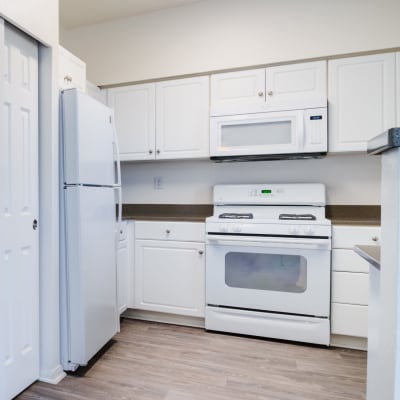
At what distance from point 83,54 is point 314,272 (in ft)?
9.44

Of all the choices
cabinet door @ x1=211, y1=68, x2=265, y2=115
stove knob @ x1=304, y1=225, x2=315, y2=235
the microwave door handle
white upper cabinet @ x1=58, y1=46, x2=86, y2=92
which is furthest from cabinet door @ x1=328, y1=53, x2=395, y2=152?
white upper cabinet @ x1=58, y1=46, x2=86, y2=92

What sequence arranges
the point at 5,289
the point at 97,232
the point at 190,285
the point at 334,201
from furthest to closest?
the point at 334,201, the point at 190,285, the point at 97,232, the point at 5,289

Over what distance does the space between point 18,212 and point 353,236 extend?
207cm

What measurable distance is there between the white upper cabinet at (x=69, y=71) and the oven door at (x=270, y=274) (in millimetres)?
1443

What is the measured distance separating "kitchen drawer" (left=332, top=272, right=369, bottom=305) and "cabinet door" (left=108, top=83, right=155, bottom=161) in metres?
1.80

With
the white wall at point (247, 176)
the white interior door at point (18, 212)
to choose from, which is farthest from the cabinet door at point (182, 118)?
the white interior door at point (18, 212)

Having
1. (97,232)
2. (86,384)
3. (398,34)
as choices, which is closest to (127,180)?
(97,232)

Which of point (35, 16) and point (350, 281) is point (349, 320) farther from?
point (35, 16)

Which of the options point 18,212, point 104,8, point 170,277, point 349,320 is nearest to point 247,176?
point 170,277

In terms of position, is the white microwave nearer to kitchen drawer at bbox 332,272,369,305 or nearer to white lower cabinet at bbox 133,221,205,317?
white lower cabinet at bbox 133,221,205,317

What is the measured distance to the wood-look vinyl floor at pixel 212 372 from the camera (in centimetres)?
154

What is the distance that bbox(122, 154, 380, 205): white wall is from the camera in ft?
7.92

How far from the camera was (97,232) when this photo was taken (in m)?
1.79

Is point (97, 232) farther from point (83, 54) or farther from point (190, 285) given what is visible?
point (83, 54)
